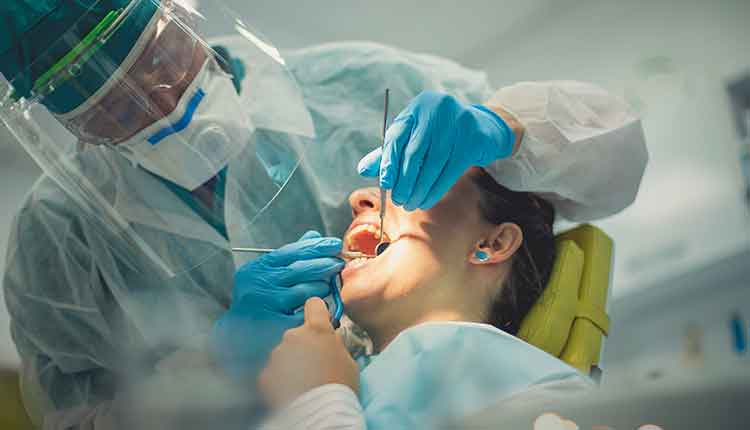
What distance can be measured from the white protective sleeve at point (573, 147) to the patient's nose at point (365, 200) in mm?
259

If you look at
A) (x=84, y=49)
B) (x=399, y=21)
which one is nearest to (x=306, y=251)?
(x=84, y=49)

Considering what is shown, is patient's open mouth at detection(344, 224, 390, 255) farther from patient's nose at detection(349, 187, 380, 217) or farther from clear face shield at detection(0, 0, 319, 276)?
clear face shield at detection(0, 0, 319, 276)

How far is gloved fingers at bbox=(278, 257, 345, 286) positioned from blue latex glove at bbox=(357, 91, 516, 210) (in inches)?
7.1

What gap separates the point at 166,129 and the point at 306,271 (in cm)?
37

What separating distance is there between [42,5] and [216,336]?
0.61 metres

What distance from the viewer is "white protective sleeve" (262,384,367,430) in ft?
2.64

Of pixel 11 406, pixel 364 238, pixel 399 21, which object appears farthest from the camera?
pixel 399 21

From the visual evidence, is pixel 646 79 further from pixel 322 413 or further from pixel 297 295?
pixel 322 413

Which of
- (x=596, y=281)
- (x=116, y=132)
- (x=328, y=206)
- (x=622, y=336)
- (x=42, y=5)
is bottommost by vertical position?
(x=622, y=336)

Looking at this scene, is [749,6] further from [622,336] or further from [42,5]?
[42,5]

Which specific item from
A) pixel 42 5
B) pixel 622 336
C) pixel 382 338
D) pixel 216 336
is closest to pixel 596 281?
Result: pixel 622 336

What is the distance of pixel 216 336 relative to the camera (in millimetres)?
1012

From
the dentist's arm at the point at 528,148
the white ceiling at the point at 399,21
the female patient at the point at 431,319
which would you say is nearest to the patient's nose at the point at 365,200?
the female patient at the point at 431,319

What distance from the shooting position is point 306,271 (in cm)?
115
